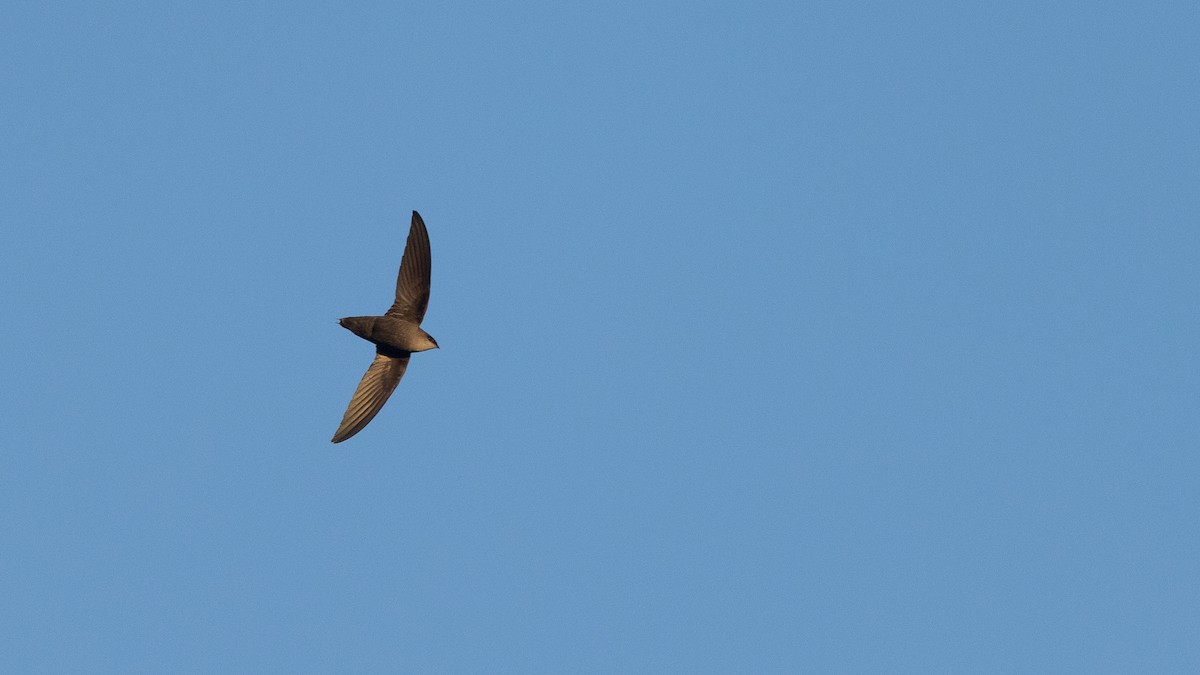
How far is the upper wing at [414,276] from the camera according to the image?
2680 cm

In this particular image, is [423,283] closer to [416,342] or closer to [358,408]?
[416,342]

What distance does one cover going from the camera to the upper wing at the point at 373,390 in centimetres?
2653

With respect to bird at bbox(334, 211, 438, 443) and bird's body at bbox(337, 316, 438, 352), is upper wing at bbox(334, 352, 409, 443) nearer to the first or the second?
bird at bbox(334, 211, 438, 443)

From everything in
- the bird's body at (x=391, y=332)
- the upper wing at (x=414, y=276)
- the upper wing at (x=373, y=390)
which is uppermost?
the upper wing at (x=414, y=276)

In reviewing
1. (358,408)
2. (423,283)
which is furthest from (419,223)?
(358,408)

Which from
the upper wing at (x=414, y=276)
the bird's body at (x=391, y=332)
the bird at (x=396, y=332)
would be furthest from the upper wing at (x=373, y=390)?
the upper wing at (x=414, y=276)

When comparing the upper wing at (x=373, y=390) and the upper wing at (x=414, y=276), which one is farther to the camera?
the upper wing at (x=414, y=276)

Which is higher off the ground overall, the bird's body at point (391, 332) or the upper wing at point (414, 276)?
the upper wing at point (414, 276)

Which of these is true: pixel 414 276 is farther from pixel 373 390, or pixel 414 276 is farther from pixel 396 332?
pixel 373 390

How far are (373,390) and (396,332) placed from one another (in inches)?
58.7

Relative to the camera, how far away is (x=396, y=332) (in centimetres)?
2652

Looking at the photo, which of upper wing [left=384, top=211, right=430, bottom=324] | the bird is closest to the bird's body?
the bird

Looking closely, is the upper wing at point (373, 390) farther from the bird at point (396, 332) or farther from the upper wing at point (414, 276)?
the upper wing at point (414, 276)

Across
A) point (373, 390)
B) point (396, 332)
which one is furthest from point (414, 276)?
point (373, 390)
